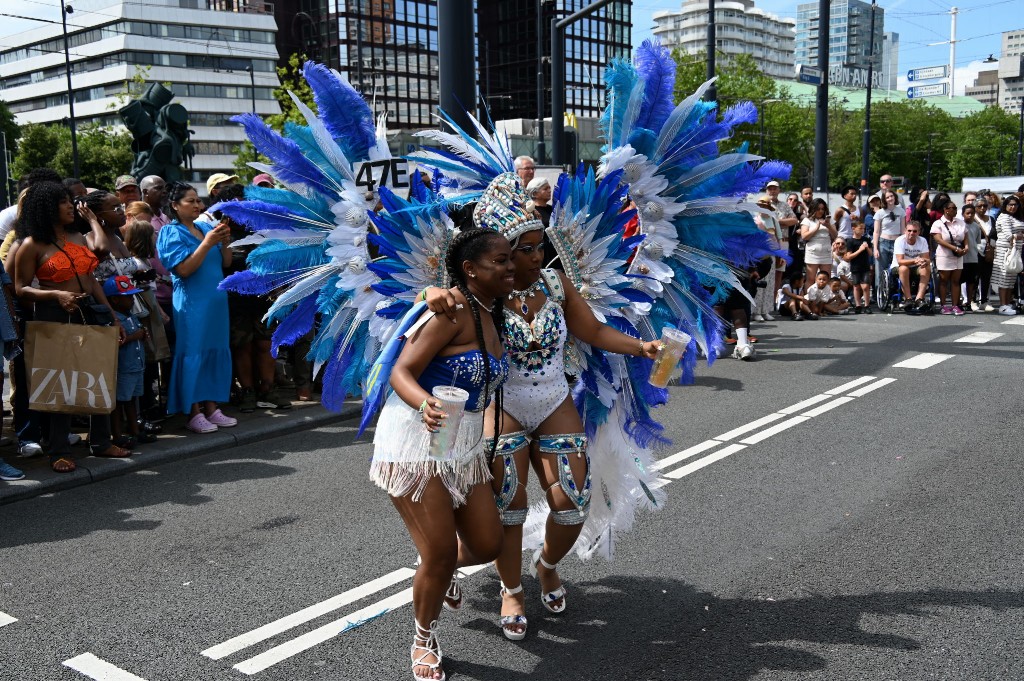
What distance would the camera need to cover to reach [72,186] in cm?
794

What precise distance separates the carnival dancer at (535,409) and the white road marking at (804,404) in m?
4.52

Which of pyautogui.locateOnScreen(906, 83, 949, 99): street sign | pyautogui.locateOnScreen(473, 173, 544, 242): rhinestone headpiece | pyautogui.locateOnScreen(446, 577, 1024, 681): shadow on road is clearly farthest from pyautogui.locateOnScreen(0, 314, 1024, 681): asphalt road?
pyautogui.locateOnScreen(906, 83, 949, 99): street sign

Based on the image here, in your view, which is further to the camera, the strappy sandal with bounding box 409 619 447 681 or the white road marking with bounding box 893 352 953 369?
the white road marking with bounding box 893 352 953 369

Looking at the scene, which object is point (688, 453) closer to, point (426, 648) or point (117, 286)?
point (426, 648)

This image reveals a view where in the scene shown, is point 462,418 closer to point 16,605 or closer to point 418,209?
point 418,209

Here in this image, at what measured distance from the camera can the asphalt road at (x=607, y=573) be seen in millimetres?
3721

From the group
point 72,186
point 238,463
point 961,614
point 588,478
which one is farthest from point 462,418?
point 72,186

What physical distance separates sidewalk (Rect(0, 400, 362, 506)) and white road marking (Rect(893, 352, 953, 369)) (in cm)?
595

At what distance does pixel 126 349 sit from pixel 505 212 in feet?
14.2

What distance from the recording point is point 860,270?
51.9 feet

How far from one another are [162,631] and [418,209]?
212 centimetres

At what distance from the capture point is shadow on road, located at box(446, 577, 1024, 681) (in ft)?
11.9

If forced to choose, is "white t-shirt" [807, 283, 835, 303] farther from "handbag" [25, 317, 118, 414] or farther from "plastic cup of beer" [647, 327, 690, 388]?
"plastic cup of beer" [647, 327, 690, 388]

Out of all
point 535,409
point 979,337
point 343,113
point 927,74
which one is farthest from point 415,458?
point 927,74
